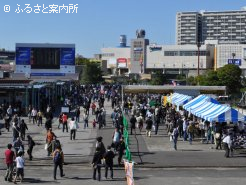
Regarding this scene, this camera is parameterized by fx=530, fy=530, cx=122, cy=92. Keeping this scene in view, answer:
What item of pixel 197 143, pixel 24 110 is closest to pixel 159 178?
pixel 197 143

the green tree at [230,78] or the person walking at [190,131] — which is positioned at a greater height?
the green tree at [230,78]

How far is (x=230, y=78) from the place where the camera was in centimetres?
9475

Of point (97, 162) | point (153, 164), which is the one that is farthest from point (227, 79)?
point (97, 162)

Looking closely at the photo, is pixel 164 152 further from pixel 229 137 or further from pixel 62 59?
pixel 62 59

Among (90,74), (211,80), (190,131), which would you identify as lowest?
(190,131)

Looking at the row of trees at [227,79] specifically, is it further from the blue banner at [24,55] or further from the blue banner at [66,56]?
the blue banner at [24,55]

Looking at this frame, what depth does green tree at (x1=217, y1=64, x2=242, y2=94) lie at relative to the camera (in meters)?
94.5

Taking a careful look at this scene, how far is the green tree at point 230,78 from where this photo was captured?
94.5 metres

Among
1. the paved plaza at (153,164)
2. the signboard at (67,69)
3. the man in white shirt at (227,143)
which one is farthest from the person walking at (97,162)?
the signboard at (67,69)

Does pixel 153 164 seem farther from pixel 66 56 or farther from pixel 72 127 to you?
pixel 66 56

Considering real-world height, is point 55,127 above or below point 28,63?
below

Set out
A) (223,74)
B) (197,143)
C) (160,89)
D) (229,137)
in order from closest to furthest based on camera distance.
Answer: (229,137) < (197,143) < (160,89) < (223,74)

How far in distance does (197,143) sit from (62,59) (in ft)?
134

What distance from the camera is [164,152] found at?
25078mm
